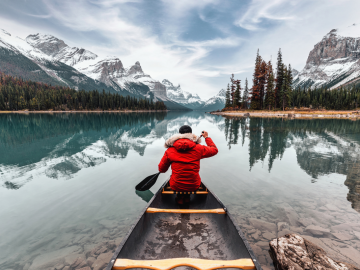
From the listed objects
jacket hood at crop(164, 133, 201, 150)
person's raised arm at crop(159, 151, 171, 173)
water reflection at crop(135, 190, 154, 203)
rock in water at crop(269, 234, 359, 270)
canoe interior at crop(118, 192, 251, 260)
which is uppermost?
jacket hood at crop(164, 133, 201, 150)

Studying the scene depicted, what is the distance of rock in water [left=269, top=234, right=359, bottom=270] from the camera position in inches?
157

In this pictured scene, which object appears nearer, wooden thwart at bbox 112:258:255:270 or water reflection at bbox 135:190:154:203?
wooden thwart at bbox 112:258:255:270

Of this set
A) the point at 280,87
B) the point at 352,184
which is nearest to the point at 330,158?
the point at 352,184

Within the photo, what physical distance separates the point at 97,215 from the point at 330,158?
58.0 ft

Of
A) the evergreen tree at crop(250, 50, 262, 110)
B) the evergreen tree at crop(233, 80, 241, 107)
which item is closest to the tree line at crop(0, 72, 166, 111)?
the evergreen tree at crop(233, 80, 241, 107)

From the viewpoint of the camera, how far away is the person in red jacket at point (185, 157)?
5.31m

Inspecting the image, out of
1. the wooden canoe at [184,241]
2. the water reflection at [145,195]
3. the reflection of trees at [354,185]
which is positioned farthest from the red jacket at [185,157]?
the reflection of trees at [354,185]

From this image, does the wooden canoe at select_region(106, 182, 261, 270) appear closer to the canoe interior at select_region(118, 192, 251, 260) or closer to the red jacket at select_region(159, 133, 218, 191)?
the canoe interior at select_region(118, 192, 251, 260)

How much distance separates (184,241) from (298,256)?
2.73 m

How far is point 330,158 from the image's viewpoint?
587 inches

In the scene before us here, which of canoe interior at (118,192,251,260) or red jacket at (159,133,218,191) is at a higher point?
red jacket at (159,133,218,191)

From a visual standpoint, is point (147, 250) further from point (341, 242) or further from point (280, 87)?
point (280, 87)

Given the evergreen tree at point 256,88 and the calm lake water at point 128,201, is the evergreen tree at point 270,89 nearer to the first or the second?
the evergreen tree at point 256,88

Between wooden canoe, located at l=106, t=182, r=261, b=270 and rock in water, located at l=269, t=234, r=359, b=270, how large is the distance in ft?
4.39
